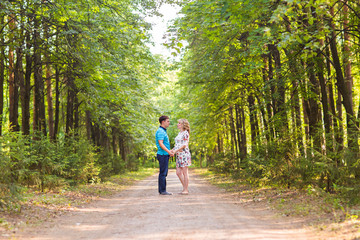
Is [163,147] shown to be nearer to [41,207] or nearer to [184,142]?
[184,142]

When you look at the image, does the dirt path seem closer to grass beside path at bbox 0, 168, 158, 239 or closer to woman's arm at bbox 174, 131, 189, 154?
grass beside path at bbox 0, 168, 158, 239

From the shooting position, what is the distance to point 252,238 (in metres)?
4.67

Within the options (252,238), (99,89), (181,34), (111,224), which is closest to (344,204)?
(252,238)

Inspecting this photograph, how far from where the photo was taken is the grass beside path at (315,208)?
16.9ft

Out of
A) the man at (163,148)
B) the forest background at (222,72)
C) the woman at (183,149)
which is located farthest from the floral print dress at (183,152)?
the forest background at (222,72)

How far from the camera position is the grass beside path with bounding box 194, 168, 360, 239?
5.16 m

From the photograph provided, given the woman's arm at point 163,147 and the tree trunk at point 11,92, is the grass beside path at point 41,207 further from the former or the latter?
the tree trunk at point 11,92

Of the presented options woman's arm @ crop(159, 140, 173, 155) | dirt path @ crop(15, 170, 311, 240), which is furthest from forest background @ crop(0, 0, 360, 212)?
woman's arm @ crop(159, 140, 173, 155)

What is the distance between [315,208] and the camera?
6.95 m

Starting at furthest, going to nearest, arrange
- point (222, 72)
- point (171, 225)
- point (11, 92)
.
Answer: point (11, 92) < point (222, 72) < point (171, 225)

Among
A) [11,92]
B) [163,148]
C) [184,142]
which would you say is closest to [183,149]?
[184,142]

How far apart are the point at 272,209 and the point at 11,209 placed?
5.71 m

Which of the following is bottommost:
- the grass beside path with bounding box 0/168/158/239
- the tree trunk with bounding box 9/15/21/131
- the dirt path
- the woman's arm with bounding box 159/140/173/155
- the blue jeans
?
the dirt path

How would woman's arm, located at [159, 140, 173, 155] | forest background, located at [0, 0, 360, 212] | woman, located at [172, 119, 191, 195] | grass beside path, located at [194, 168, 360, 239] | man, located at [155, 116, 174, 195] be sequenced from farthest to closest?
woman, located at [172, 119, 191, 195] < man, located at [155, 116, 174, 195] < woman's arm, located at [159, 140, 173, 155] < forest background, located at [0, 0, 360, 212] < grass beside path, located at [194, 168, 360, 239]
